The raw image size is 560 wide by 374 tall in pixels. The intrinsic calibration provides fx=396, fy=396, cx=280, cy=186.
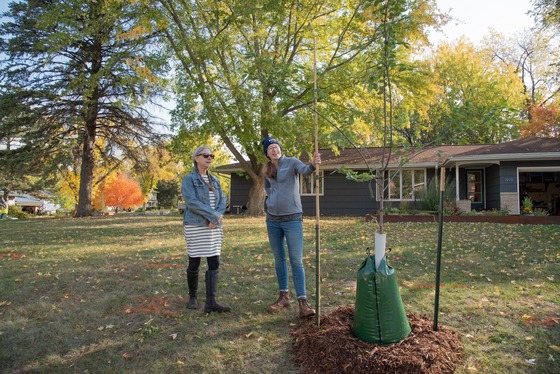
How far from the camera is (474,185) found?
19.1m

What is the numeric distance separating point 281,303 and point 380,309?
1524 mm

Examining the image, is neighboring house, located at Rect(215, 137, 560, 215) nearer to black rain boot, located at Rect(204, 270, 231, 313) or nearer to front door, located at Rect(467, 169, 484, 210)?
front door, located at Rect(467, 169, 484, 210)

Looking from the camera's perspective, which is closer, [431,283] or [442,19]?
[431,283]

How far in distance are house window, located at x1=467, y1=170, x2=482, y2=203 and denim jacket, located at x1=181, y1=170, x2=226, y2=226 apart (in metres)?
17.6

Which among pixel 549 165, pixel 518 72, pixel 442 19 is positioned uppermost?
pixel 518 72

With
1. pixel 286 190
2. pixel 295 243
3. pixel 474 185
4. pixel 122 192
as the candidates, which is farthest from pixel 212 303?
pixel 122 192

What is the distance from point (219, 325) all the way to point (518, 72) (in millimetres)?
38837

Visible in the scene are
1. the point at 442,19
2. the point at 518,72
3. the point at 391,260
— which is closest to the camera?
the point at 391,260

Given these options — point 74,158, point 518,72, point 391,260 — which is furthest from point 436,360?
point 518,72

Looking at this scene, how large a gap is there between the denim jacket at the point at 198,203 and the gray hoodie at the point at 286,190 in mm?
605

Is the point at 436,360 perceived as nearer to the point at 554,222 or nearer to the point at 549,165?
the point at 554,222

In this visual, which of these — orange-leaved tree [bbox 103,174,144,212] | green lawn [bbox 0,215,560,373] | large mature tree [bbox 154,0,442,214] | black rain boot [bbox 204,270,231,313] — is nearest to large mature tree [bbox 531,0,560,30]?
large mature tree [bbox 154,0,442,214]

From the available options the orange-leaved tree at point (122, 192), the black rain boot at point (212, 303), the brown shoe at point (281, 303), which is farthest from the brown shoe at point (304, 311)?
the orange-leaved tree at point (122, 192)

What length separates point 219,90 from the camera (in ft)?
54.0
